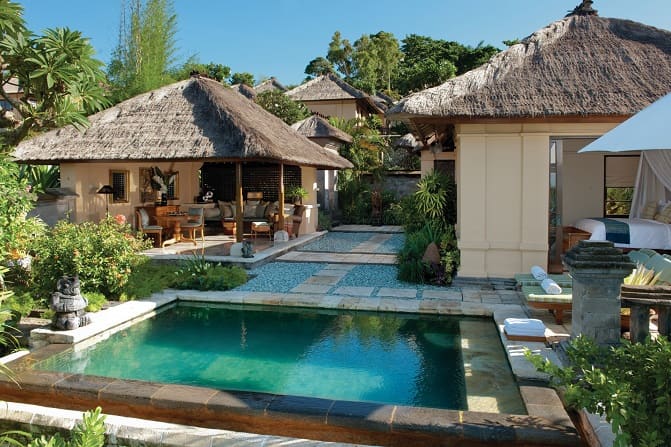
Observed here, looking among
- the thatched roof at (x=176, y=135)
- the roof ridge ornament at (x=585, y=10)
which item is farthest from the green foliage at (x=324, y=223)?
the roof ridge ornament at (x=585, y=10)

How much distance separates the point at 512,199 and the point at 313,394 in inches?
201

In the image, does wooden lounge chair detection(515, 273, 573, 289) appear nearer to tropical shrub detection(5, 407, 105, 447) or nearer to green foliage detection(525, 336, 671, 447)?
green foliage detection(525, 336, 671, 447)

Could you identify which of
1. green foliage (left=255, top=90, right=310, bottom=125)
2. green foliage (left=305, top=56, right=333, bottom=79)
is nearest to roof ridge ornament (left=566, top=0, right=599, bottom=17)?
green foliage (left=255, top=90, right=310, bottom=125)

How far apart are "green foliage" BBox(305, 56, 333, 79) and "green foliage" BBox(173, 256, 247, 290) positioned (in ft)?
132

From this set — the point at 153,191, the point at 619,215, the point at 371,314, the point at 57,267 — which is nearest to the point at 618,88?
the point at 619,215

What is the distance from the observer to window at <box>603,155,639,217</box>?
11047 millimetres

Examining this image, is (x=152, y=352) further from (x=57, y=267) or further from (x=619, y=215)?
(x=619, y=215)

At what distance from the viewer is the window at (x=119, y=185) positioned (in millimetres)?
13500

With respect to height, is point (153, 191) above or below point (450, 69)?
below

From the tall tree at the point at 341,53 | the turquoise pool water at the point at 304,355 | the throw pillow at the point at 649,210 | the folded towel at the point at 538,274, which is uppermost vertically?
the tall tree at the point at 341,53

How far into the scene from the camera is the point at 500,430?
336 centimetres

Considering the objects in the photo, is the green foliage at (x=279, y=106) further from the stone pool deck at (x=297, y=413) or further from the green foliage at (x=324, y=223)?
the stone pool deck at (x=297, y=413)

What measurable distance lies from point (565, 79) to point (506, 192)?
2.01 m

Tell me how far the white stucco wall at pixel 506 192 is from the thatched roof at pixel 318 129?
12.1 metres
